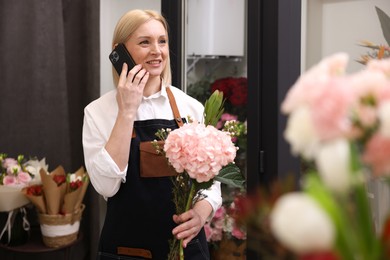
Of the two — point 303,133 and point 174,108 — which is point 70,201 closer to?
point 174,108

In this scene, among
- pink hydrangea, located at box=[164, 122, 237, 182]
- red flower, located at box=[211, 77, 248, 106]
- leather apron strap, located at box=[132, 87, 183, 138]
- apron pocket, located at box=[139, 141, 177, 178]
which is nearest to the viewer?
pink hydrangea, located at box=[164, 122, 237, 182]

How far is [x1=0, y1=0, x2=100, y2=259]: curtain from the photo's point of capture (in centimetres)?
276

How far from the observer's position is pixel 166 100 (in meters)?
1.83

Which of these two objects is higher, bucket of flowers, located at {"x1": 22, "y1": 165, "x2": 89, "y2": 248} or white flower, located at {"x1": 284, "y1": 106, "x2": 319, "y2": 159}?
white flower, located at {"x1": 284, "y1": 106, "x2": 319, "y2": 159}

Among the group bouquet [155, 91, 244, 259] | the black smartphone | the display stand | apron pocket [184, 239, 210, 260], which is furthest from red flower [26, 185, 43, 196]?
bouquet [155, 91, 244, 259]

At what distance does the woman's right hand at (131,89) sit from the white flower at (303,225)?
1220 millimetres

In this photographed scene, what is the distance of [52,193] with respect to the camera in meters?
2.43

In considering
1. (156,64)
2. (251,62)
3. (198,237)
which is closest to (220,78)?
(251,62)

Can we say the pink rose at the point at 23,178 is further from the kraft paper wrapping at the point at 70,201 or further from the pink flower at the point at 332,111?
the pink flower at the point at 332,111

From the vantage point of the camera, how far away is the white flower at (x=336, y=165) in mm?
466

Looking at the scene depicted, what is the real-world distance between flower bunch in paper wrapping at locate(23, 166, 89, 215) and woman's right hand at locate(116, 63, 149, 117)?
93cm

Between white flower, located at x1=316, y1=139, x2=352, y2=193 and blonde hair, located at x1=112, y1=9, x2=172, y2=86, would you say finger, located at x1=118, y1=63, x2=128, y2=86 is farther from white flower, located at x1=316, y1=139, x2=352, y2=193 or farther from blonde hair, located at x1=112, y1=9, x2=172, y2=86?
white flower, located at x1=316, y1=139, x2=352, y2=193

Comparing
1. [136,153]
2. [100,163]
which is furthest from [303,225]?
A: [136,153]

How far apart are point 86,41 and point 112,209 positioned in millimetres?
1411
